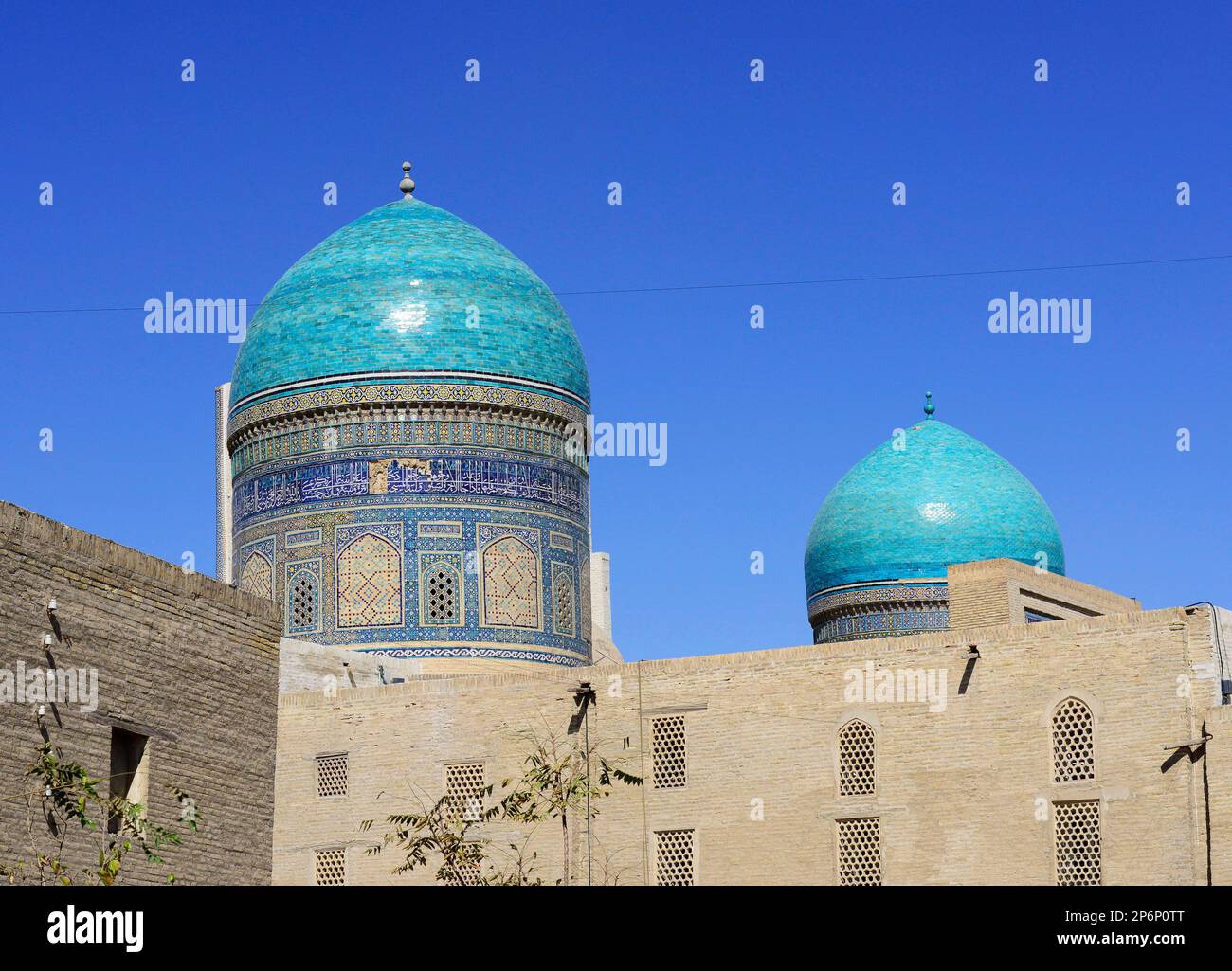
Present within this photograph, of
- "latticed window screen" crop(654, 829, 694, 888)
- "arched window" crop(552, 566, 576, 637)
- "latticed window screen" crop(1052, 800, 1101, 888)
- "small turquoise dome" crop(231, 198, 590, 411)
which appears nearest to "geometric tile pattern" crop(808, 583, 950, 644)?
"arched window" crop(552, 566, 576, 637)

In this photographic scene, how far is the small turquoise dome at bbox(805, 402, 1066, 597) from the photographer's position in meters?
24.5

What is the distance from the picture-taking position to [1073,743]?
15.0 meters

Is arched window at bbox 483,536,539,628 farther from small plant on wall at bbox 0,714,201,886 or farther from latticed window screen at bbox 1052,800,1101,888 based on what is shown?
small plant on wall at bbox 0,714,201,886

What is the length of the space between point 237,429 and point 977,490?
864 centimetres

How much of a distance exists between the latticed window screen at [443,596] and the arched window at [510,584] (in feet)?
1.04

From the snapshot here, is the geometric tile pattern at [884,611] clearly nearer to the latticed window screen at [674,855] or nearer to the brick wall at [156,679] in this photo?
the latticed window screen at [674,855]

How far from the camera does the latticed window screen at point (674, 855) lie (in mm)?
16250

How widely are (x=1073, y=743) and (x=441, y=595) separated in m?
7.93

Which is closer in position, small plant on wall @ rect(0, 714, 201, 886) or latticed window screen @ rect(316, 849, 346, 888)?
small plant on wall @ rect(0, 714, 201, 886)

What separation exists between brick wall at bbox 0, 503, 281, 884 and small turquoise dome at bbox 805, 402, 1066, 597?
12.8m

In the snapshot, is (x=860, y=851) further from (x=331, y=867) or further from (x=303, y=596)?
(x=303, y=596)

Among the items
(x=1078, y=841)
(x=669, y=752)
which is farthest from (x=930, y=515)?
(x=1078, y=841)
